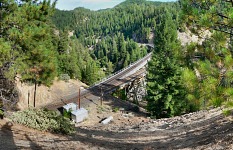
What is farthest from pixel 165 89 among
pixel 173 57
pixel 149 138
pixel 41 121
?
pixel 41 121

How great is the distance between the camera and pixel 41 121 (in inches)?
556

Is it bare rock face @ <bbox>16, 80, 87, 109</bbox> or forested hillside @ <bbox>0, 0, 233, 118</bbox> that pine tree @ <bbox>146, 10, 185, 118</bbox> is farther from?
bare rock face @ <bbox>16, 80, 87, 109</bbox>

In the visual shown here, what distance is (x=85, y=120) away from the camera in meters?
28.8

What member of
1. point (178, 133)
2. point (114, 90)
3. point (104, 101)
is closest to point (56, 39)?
point (114, 90)

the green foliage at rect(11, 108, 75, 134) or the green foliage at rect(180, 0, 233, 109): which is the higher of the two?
the green foliage at rect(180, 0, 233, 109)

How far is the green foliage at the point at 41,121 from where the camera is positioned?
1383 cm

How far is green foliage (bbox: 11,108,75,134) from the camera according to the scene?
A: 1383cm

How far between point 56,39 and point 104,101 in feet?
61.8

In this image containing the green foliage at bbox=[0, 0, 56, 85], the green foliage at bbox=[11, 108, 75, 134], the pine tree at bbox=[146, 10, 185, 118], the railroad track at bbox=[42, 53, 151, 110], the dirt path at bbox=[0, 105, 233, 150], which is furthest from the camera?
the railroad track at bbox=[42, 53, 151, 110]

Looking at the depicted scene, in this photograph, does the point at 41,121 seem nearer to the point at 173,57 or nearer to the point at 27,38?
the point at 27,38

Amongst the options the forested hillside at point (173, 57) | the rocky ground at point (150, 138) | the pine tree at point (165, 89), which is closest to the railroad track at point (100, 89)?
the pine tree at point (165, 89)

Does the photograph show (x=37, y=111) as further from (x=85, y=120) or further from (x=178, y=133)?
(x=85, y=120)

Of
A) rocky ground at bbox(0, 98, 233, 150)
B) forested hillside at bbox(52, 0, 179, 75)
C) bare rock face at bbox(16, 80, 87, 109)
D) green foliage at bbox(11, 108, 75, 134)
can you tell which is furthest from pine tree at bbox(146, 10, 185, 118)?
forested hillside at bbox(52, 0, 179, 75)

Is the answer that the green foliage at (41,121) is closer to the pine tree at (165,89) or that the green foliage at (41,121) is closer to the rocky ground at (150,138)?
the rocky ground at (150,138)
